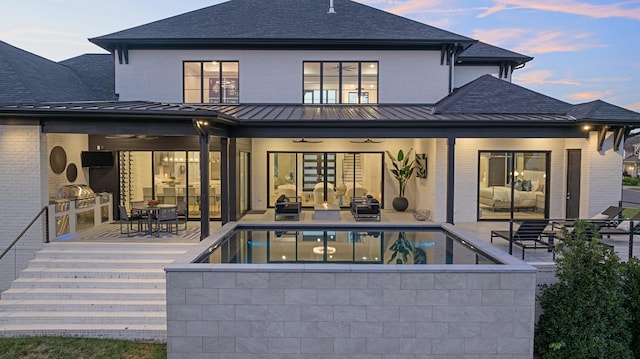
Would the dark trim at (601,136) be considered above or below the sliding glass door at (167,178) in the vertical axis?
above

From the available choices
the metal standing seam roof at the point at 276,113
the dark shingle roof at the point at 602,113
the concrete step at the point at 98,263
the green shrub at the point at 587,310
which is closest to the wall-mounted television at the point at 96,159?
the metal standing seam roof at the point at 276,113

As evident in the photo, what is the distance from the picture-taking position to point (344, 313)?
7.22 meters

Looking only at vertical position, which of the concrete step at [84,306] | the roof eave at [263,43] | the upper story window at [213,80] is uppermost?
the roof eave at [263,43]

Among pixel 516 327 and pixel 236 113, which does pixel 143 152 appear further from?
pixel 516 327

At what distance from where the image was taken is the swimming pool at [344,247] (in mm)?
8617

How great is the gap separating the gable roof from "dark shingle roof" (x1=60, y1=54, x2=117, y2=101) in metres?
1.71

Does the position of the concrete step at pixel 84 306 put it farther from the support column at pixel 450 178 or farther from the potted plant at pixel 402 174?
the potted plant at pixel 402 174

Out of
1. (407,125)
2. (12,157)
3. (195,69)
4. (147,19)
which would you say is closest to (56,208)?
(12,157)

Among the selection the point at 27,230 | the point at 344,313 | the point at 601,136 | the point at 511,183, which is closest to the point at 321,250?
the point at 344,313

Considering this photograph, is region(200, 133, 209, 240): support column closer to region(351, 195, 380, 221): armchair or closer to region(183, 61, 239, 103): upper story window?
region(183, 61, 239, 103): upper story window

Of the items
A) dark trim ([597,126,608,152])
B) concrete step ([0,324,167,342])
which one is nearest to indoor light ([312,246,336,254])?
concrete step ([0,324,167,342])

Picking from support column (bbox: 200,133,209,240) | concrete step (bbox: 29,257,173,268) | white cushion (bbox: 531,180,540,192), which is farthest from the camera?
white cushion (bbox: 531,180,540,192)

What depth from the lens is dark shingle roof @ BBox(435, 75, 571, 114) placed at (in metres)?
13.9

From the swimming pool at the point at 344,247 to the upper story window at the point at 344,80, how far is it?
18.8 feet
